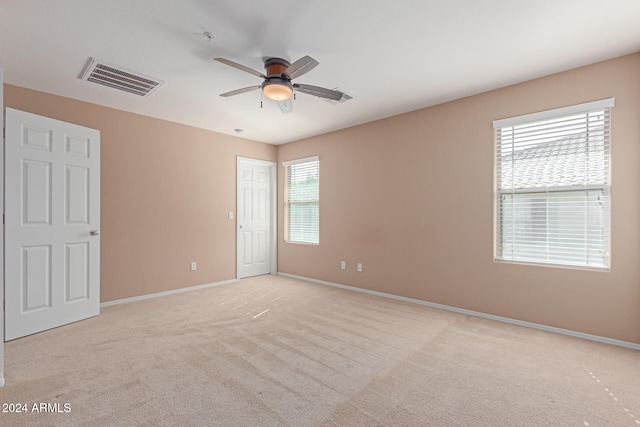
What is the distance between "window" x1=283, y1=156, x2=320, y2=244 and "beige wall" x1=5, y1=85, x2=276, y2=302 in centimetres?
104

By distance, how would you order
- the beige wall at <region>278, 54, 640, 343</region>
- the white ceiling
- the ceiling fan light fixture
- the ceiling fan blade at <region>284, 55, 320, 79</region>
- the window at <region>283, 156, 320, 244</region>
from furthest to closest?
1. the window at <region>283, 156, 320, 244</region>
2. the beige wall at <region>278, 54, 640, 343</region>
3. the ceiling fan light fixture
4. the ceiling fan blade at <region>284, 55, 320, 79</region>
5. the white ceiling

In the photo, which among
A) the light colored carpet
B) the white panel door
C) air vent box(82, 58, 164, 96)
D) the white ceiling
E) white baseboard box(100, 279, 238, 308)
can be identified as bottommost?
the light colored carpet

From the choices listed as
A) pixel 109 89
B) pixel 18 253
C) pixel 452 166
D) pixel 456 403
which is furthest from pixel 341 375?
pixel 109 89

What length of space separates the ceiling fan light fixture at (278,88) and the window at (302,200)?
2.64 metres

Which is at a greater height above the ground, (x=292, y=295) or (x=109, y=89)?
(x=109, y=89)

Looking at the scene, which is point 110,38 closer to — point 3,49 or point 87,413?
point 3,49

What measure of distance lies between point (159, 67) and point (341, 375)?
319cm

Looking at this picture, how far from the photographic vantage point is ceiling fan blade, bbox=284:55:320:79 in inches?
87.7

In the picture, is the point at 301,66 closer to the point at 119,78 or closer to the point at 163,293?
the point at 119,78

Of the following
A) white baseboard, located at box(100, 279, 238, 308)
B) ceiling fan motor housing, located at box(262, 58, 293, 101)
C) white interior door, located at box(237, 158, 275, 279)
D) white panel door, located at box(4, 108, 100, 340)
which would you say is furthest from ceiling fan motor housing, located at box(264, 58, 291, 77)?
white baseboard, located at box(100, 279, 238, 308)

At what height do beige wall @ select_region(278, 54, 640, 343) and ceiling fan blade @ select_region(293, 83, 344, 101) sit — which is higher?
ceiling fan blade @ select_region(293, 83, 344, 101)

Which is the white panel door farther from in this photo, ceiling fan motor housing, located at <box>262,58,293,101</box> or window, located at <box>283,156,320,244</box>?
window, located at <box>283,156,320,244</box>

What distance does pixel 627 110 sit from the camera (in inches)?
106

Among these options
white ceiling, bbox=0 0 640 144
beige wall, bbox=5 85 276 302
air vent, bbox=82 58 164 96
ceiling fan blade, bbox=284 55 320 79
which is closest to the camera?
white ceiling, bbox=0 0 640 144
